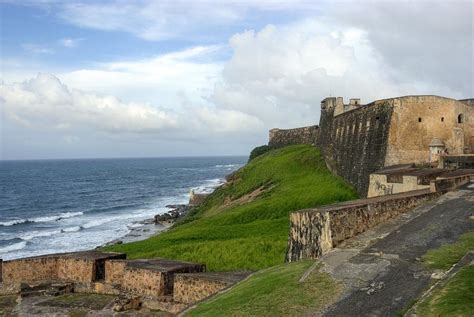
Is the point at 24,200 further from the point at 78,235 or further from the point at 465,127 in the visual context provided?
the point at 465,127

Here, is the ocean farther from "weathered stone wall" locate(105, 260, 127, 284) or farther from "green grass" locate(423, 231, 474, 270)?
"green grass" locate(423, 231, 474, 270)

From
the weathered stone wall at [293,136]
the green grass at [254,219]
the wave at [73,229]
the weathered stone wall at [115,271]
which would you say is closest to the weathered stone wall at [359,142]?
the green grass at [254,219]

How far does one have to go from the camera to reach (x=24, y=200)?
9394cm

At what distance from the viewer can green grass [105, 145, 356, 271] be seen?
2391cm

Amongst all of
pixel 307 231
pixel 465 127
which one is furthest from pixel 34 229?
pixel 307 231

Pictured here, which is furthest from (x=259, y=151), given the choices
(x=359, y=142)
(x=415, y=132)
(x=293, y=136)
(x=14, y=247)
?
(x=415, y=132)

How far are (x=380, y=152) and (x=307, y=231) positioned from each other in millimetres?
17461

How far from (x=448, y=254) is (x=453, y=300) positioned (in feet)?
10.7

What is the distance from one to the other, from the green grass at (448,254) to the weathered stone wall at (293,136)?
47936mm

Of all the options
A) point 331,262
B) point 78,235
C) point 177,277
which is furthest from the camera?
point 78,235

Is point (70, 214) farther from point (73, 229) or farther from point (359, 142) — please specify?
point (359, 142)

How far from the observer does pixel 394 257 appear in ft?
39.0

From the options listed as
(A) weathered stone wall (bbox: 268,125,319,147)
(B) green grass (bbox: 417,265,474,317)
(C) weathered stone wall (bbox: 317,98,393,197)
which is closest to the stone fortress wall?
(B) green grass (bbox: 417,265,474,317)

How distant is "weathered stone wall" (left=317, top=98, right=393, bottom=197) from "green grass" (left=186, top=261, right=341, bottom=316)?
769 inches
